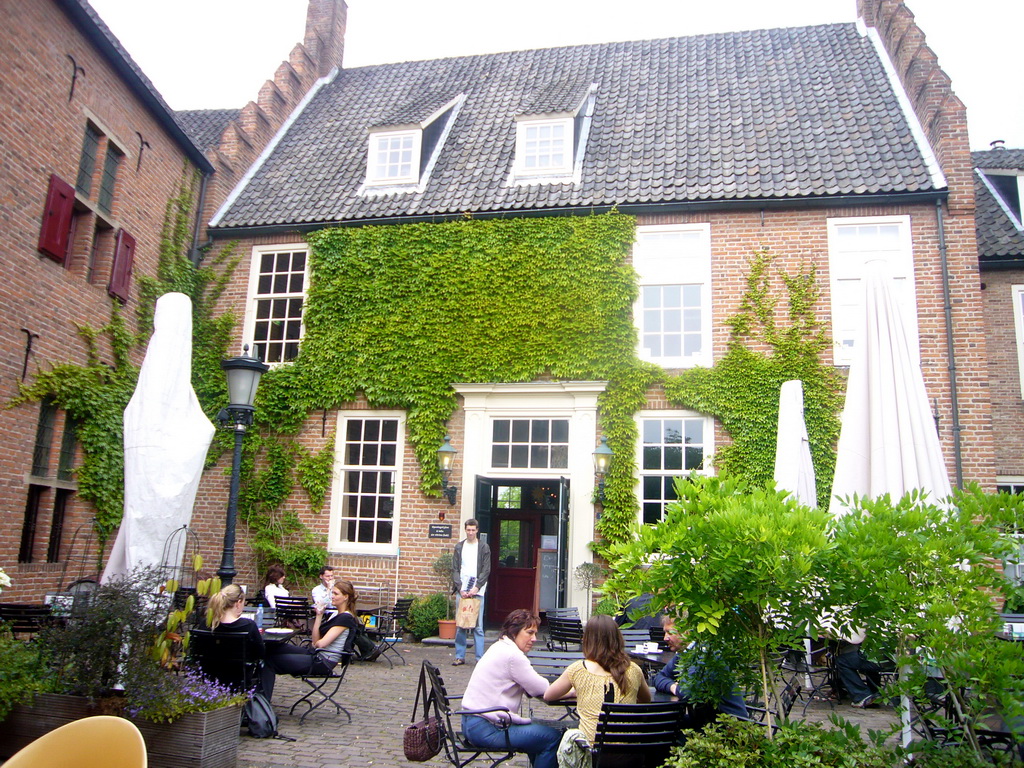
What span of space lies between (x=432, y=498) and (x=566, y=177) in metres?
6.06

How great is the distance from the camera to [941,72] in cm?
1288

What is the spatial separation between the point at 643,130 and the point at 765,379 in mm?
5676

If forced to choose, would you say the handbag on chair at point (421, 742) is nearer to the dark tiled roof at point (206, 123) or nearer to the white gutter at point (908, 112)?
the white gutter at point (908, 112)

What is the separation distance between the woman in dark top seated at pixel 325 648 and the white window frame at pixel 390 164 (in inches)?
362

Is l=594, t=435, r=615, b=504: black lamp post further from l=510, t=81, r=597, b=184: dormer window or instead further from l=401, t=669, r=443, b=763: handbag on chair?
l=401, t=669, r=443, b=763: handbag on chair

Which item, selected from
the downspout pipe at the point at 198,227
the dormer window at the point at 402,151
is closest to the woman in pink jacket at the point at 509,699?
the dormer window at the point at 402,151

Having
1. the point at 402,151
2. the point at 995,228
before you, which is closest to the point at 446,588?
the point at 402,151

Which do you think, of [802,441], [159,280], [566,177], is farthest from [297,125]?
[802,441]

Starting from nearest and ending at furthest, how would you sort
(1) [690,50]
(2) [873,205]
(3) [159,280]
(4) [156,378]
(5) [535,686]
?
1. (5) [535,686]
2. (4) [156,378]
3. (2) [873,205]
4. (3) [159,280]
5. (1) [690,50]

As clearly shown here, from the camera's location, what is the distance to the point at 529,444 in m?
13.0

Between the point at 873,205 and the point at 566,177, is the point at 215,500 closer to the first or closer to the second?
the point at 566,177

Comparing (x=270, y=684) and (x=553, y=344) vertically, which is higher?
(x=553, y=344)

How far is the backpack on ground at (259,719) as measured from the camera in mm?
6379

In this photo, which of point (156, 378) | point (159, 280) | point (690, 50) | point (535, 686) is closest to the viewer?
point (535, 686)
